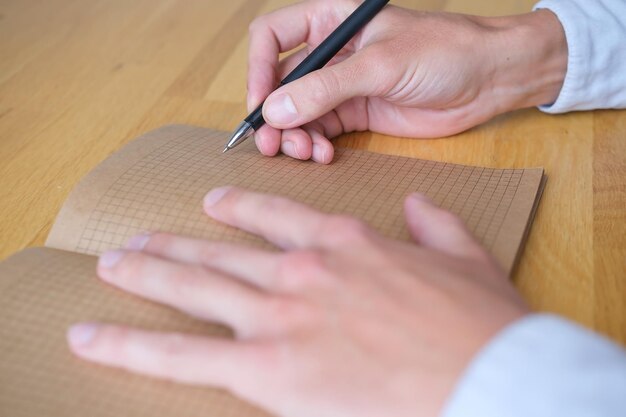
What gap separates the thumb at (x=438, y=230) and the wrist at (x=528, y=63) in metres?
0.38

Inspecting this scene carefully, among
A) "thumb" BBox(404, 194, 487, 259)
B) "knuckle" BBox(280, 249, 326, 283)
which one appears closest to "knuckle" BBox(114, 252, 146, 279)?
"knuckle" BBox(280, 249, 326, 283)

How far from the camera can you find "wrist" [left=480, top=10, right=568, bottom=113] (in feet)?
3.20

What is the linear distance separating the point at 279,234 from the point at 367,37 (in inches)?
16.9

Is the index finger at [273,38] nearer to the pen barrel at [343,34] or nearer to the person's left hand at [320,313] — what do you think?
the pen barrel at [343,34]

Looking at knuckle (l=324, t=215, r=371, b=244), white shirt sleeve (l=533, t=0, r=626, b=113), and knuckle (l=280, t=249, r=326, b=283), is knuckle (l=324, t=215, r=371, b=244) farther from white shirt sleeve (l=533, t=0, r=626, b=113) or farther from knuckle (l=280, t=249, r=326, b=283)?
white shirt sleeve (l=533, t=0, r=626, b=113)

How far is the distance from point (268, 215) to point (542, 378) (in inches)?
11.8

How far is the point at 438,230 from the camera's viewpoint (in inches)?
24.9

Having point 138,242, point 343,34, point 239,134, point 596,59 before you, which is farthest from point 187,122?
point 596,59

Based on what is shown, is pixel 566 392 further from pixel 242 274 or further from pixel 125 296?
pixel 125 296

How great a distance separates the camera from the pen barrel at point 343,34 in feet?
2.99

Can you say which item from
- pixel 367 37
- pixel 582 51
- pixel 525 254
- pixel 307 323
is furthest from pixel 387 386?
pixel 582 51

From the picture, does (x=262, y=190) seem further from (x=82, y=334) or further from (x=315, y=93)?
(x=82, y=334)

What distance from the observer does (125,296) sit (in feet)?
2.08

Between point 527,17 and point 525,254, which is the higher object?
point 527,17
